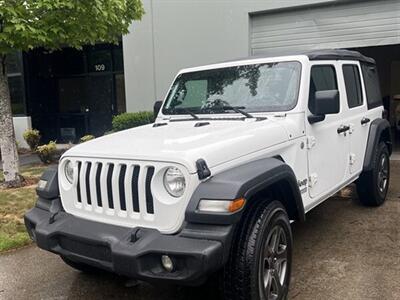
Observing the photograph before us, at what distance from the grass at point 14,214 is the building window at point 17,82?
6.42 meters

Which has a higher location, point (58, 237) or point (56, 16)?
point (56, 16)

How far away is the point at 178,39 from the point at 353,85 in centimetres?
638

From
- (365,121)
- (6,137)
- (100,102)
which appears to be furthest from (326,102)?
(100,102)

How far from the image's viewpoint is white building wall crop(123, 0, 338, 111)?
10297 mm

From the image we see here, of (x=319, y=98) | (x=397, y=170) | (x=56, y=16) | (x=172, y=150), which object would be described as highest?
(x=56, y=16)

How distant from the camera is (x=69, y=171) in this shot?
3.53m

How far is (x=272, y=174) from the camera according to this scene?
3.18 metres

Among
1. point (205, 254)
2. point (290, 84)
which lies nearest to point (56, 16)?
point (290, 84)

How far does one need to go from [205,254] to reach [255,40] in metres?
8.57

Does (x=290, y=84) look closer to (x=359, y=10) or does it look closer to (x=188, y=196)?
(x=188, y=196)

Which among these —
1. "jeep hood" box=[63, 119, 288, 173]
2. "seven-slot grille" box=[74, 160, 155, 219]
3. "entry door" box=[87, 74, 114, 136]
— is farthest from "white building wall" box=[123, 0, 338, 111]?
"seven-slot grille" box=[74, 160, 155, 219]

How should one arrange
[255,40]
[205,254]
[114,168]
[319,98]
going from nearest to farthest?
1. [205,254]
2. [114,168]
3. [319,98]
4. [255,40]

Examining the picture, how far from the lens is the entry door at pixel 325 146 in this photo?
415 centimetres

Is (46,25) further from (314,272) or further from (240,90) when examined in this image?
(314,272)
